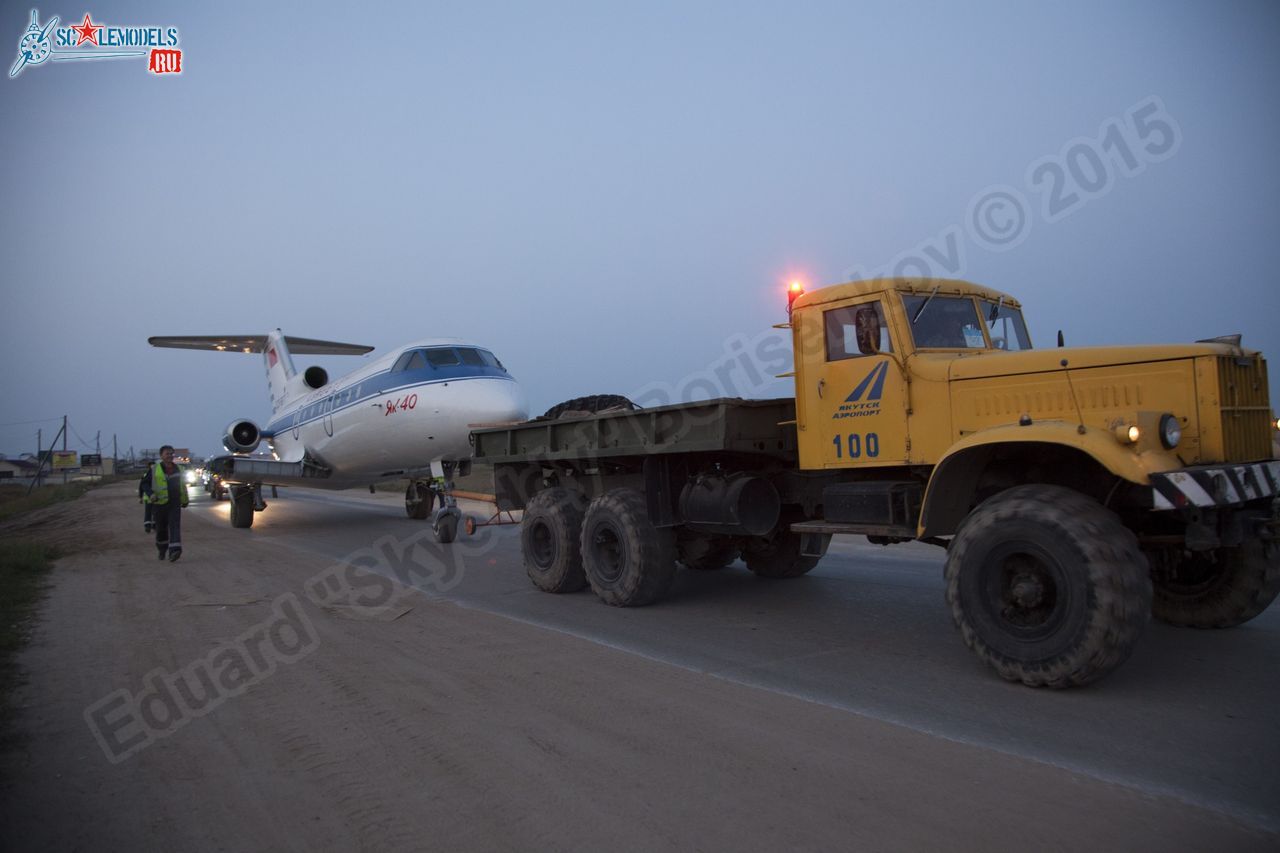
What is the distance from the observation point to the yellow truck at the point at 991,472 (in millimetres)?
4348

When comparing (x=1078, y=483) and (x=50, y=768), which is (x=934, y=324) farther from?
(x=50, y=768)

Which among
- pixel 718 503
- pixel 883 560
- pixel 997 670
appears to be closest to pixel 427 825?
pixel 997 670

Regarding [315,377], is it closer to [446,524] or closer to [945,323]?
[446,524]

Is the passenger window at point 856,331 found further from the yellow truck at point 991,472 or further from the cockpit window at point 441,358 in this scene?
the cockpit window at point 441,358

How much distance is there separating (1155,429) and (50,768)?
6242 mm

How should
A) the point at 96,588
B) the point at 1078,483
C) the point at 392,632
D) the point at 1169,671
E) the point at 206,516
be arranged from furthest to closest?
1. the point at 206,516
2. the point at 96,588
3. the point at 392,632
4. the point at 1078,483
5. the point at 1169,671

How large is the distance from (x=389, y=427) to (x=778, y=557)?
8.39 m

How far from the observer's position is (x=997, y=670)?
4648 millimetres

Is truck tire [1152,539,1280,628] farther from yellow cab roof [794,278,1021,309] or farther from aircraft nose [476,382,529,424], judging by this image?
aircraft nose [476,382,529,424]

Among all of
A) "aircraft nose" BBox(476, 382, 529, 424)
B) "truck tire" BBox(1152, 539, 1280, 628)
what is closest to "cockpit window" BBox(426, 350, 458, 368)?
"aircraft nose" BBox(476, 382, 529, 424)

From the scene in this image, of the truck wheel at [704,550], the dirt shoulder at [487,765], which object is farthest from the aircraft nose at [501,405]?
the dirt shoulder at [487,765]

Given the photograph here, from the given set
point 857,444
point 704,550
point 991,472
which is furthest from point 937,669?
point 704,550

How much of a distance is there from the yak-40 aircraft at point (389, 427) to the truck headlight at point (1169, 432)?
401 inches

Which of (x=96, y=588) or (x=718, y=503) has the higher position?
(x=718, y=503)
